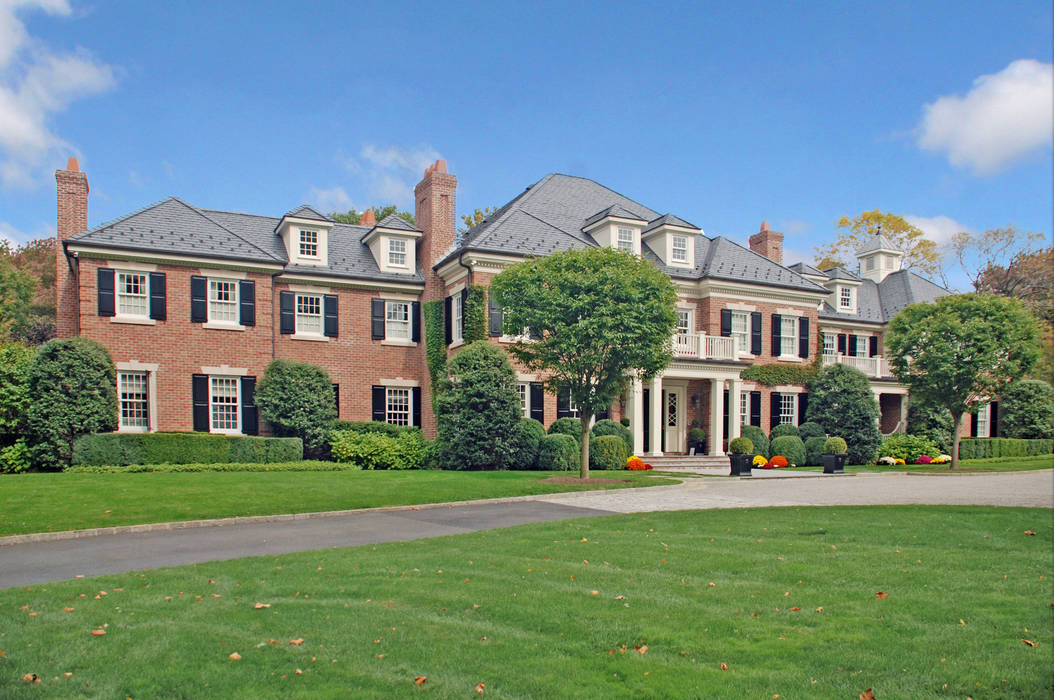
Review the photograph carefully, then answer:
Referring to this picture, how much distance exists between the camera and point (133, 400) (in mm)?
25641

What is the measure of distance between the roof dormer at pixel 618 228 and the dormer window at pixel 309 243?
1082cm

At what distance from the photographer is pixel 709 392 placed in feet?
105

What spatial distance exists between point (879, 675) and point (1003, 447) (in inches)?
1423

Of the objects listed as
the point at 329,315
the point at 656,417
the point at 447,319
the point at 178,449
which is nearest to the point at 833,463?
the point at 656,417

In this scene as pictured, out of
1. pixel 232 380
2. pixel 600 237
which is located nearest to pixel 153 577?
pixel 232 380

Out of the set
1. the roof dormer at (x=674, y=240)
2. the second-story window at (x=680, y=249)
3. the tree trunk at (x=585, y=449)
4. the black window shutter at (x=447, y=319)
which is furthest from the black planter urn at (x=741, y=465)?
the black window shutter at (x=447, y=319)

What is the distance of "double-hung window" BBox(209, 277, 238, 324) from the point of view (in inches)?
1056

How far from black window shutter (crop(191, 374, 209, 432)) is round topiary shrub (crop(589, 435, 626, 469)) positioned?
42.1 ft

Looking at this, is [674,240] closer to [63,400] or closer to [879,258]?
[879,258]

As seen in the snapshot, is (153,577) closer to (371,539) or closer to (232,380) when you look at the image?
(371,539)

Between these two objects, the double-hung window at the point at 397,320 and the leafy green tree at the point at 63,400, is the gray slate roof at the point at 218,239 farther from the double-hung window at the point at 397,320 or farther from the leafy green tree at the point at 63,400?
the leafy green tree at the point at 63,400

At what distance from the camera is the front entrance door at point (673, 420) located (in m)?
32.4

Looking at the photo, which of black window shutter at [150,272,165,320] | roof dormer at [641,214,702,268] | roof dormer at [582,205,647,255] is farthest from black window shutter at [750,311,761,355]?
black window shutter at [150,272,165,320]

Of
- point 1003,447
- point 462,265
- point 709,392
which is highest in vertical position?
point 462,265
